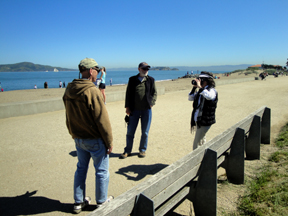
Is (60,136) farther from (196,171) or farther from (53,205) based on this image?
(196,171)

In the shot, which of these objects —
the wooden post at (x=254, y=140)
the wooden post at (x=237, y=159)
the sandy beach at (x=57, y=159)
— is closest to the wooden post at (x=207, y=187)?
the sandy beach at (x=57, y=159)

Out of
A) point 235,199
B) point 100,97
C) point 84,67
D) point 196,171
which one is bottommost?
point 235,199

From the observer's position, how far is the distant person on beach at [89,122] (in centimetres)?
233

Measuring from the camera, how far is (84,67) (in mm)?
2395

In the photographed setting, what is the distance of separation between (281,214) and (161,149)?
2.78 meters

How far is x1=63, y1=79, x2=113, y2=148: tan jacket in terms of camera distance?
7.59ft

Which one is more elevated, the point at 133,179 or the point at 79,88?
the point at 79,88

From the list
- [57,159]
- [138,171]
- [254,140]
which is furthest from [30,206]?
[254,140]

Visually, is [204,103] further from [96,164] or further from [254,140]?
[96,164]

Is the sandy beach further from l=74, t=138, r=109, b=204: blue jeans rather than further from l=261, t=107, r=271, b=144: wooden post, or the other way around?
l=261, t=107, r=271, b=144: wooden post

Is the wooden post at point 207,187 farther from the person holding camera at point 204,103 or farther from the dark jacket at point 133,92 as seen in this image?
the dark jacket at point 133,92

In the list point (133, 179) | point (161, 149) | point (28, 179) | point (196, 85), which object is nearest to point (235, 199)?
point (133, 179)

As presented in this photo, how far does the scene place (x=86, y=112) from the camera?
2.36 m

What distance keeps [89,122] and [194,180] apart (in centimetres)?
153
